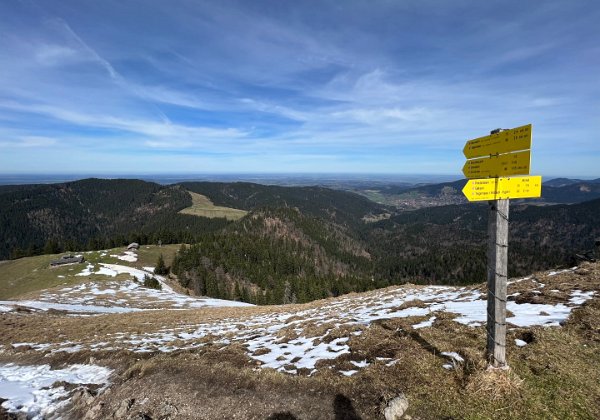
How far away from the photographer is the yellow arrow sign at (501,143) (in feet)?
22.0

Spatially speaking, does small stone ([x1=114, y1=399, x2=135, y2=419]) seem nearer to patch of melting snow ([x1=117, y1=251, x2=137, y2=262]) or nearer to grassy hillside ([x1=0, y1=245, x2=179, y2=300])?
A: grassy hillside ([x1=0, y1=245, x2=179, y2=300])

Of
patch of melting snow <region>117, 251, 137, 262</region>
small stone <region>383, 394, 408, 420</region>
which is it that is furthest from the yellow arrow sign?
patch of melting snow <region>117, 251, 137, 262</region>

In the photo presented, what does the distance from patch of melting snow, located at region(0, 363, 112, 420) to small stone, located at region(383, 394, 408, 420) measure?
11.3m

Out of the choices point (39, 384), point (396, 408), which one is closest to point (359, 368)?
point (396, 408)

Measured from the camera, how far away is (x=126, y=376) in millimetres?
12336

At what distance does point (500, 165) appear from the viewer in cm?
724

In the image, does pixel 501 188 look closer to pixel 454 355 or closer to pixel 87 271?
pixel 454 355

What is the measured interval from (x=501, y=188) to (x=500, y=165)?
0.58 m

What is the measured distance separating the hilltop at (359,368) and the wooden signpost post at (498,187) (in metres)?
1.38

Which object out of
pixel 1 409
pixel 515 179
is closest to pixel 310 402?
pixel 515 179

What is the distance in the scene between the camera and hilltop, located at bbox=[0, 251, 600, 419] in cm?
782

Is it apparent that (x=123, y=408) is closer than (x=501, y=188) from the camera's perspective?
No

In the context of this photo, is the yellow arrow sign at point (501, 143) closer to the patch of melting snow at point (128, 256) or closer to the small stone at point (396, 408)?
the small stone at point (396, 408)

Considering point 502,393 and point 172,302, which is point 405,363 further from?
point 172,302
